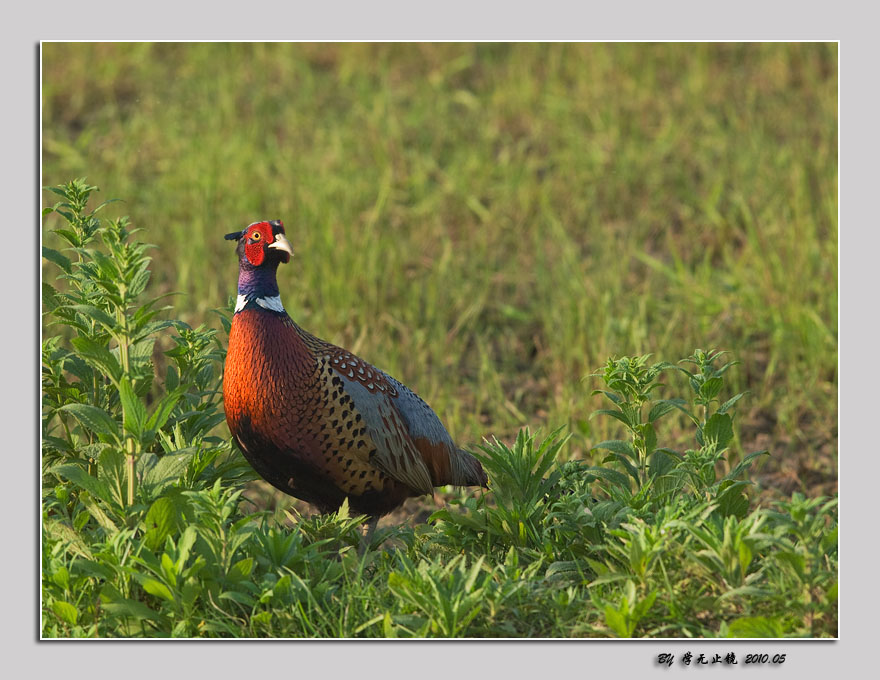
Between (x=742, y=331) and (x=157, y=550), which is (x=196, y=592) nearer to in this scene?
(x=157, y=550)

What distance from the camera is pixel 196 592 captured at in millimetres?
3828

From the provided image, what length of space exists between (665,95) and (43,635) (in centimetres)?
692

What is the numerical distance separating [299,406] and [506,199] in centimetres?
426

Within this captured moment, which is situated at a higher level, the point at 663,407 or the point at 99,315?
the point at 99,315

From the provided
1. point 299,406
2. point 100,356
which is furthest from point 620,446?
point 100,356

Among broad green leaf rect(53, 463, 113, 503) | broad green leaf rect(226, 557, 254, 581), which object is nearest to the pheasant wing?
broad green leaf rect(226, 557, 254, 581)

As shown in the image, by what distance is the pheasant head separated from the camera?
13.9 feet

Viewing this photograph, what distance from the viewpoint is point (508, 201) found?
8.15 metres

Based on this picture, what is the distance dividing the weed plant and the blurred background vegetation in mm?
1490

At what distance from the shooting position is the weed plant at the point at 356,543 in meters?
3.84

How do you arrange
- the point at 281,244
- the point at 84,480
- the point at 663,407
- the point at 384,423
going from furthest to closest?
1. the point at 384,423
2. the point at 663,407
3. the point at 281,244
4. the point at 84,480

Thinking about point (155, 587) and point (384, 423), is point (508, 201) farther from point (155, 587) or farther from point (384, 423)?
point (155, 587)

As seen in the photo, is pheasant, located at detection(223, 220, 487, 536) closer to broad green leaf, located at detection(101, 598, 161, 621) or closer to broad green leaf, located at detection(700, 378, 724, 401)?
broad green leaf, located at detection(101, 598, 161, 621)

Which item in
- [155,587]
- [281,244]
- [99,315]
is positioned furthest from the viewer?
[281,244]
